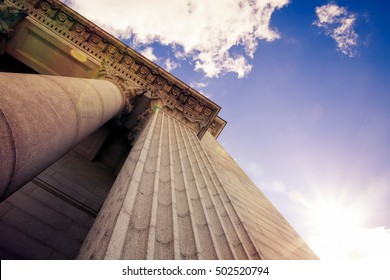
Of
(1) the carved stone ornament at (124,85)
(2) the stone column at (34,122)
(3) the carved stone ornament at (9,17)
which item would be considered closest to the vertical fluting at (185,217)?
(2) the stone column at (34,122)

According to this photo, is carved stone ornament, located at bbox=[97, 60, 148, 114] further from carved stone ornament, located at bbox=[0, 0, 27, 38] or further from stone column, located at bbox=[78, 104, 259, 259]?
stone column, located at bbox=[78, 104, 259, 259]

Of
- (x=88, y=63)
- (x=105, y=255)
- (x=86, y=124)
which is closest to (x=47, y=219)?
(x=86, y=124)

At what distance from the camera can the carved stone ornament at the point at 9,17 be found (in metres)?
8.77

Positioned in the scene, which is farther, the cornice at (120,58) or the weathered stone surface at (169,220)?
the cornice at (120,58)

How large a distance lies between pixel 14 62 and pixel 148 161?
884 centimetres

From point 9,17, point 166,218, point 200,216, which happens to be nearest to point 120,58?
point 9,17

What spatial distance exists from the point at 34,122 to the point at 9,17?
8034mm

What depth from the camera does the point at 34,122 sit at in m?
3.07

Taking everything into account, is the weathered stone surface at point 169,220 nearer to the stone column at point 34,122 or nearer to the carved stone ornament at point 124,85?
the stone column at point 34,122

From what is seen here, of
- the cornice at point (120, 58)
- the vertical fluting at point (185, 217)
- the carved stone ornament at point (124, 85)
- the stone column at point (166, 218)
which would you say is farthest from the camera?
→ the cornice at point (120, 58)

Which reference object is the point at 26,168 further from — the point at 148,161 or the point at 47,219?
the point at 47,219

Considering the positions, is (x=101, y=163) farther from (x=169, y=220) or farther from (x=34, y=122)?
(x=169, y=220)

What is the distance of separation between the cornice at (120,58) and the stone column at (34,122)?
528 centimetres

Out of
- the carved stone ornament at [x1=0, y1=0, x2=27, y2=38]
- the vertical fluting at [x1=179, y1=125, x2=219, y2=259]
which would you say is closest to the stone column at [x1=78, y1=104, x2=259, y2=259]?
the vertical fluting at [x1=179, y1=125, x2=219, y2=259]
